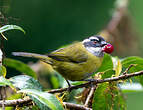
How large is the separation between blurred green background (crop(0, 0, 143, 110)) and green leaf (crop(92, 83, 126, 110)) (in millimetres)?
4989

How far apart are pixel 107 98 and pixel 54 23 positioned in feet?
20.6

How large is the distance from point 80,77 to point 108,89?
0.85 metres

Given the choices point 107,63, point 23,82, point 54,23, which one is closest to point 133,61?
point 107,63

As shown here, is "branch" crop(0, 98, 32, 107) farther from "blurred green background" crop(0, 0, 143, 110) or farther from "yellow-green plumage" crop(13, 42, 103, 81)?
"blurred green background" crop(0, 0, 143, 110)

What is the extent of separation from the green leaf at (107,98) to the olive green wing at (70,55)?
1.00 metres

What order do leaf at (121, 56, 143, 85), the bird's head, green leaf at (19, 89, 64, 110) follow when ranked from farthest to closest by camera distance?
the bird's head, leaf at (121, 56, 143, 85), green leaf at (19, 89, 64, 110)

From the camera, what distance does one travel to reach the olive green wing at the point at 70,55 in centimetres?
306

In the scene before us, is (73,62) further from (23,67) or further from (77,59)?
(23,67)

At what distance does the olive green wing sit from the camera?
3.06 metres

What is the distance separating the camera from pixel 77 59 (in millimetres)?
3121

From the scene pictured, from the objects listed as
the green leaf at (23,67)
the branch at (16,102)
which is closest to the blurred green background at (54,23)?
the green leaf at (23,67)

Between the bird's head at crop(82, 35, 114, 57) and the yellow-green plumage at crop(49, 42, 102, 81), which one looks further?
the bird's head at crop(82, 35, 114, 57)

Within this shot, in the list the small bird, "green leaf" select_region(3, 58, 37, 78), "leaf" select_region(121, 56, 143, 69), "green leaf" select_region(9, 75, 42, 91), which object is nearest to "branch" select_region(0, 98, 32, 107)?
"green leaf" select_region(9, 75, 42, 91)

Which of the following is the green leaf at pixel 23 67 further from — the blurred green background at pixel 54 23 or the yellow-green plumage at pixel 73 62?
the blurred green background at pixel 54 23
